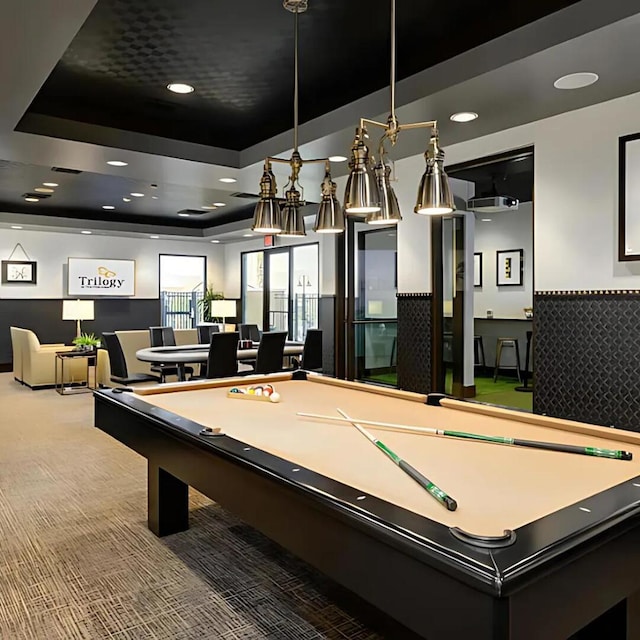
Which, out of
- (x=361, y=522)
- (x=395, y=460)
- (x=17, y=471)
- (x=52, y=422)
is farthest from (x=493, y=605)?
(x=52, y=422)

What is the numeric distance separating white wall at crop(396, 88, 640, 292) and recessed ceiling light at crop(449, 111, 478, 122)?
65cm

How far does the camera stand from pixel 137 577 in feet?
9.12

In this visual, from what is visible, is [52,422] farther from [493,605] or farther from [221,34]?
[493,605]

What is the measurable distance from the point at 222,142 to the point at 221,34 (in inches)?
82.9

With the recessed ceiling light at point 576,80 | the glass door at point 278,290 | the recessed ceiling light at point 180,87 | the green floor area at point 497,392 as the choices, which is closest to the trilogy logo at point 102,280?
the glass door at point 278,290

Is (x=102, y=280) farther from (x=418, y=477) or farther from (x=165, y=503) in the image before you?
(x=418, y=477)

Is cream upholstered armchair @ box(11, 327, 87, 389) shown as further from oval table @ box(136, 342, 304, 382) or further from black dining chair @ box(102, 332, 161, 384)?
oval table @ box(136, 342, 304, 382)

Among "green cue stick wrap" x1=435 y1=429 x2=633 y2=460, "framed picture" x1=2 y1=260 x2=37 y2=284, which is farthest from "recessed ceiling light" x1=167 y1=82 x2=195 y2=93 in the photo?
Result: "framed picture" x1=2 y1=260 x2=37 y2=284

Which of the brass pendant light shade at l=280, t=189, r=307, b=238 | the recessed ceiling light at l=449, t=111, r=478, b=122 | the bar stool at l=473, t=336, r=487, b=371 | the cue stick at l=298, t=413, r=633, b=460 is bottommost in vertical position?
the bar stool at l=473, t=336, r=487, b=371

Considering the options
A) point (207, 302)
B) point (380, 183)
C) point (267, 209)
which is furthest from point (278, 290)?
point (380, 183)

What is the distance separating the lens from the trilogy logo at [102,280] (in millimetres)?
11445

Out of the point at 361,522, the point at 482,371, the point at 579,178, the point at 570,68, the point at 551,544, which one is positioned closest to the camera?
the point at 551,544

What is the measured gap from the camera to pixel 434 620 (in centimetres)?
126

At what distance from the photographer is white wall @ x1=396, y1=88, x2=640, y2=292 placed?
3977 mm
